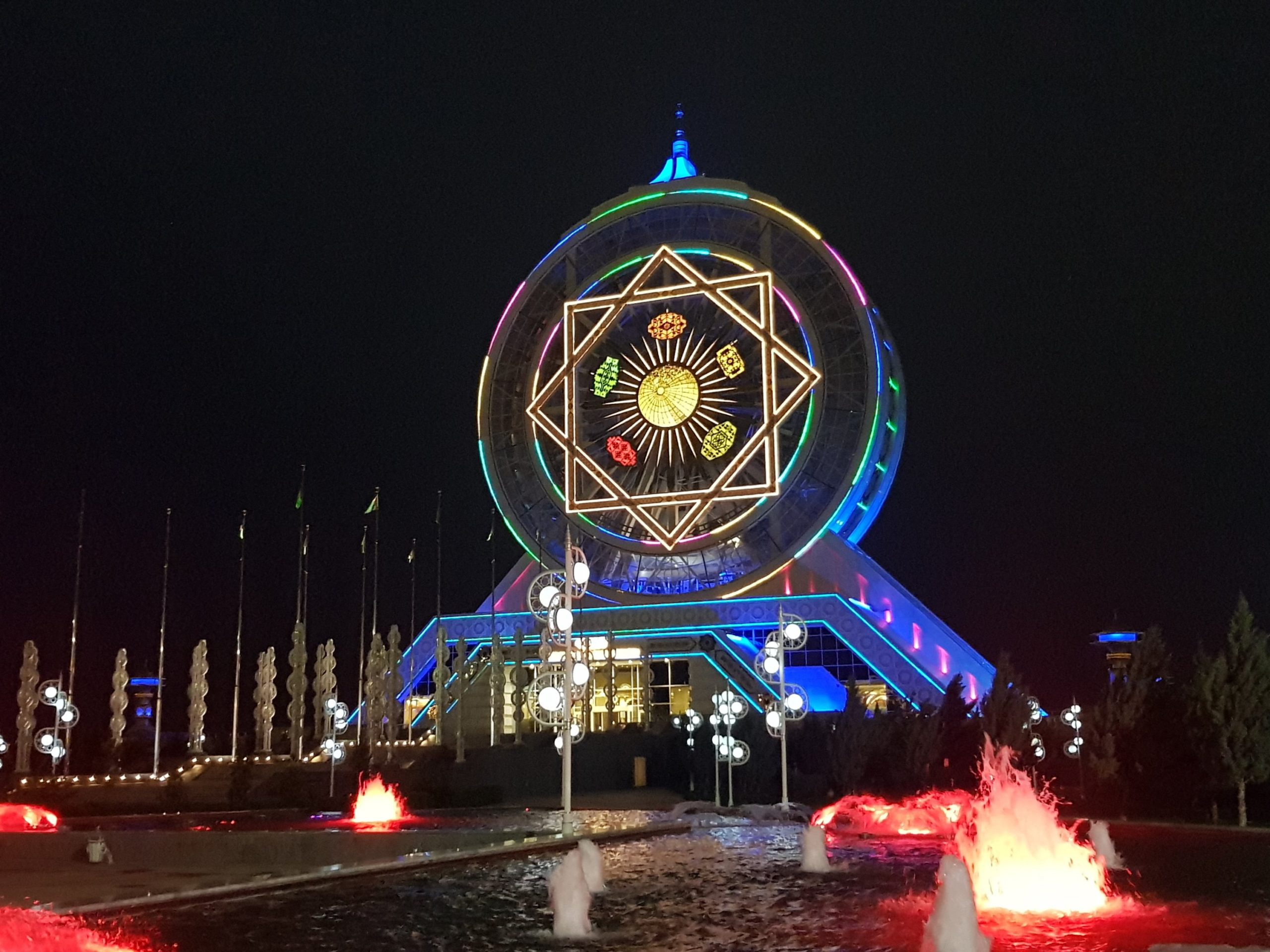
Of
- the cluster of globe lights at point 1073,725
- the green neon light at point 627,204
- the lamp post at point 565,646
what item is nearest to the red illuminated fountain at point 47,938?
the lamp post at point 565,646

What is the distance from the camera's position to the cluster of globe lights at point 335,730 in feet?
110

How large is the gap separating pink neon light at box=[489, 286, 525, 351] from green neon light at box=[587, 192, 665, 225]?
420 centimetres

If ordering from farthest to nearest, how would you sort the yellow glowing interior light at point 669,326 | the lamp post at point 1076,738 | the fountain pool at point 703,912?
the yellow glowing interior light at point 669,326
the lamp post at point 1076,738
the fountain pool at point 703,912

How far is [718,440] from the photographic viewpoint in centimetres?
4972

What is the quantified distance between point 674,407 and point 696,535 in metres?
5.51

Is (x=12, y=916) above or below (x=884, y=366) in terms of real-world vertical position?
below

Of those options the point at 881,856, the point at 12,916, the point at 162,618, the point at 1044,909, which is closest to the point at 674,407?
the point at 162,618

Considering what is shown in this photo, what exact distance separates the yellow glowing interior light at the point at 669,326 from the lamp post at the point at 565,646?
27070 millimetres

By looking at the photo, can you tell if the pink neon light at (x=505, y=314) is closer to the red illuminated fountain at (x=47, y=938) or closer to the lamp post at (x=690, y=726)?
the lamp post at (x=690, y=726)

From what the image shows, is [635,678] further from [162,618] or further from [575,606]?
[162,618]

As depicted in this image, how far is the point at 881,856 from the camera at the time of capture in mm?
16391

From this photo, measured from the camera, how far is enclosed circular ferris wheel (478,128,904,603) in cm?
4747

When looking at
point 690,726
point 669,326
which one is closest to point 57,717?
point 690,726

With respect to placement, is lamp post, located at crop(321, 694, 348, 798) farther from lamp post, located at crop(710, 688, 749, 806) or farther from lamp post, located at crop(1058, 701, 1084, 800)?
lamp post, located at crop(1058, 701, 1084, 800)
